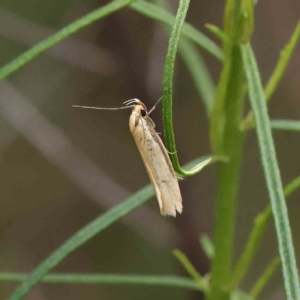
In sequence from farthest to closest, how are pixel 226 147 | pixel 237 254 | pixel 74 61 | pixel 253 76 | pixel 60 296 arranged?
pixel 60 296
pixel 237 254
pixel 74 61
pixel 226 147
pixel 253 76

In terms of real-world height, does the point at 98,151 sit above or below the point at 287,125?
above

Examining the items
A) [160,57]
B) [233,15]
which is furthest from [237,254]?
[233,15]

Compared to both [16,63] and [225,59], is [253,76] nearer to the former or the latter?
[225,59]

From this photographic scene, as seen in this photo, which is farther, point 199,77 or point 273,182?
point 199,77

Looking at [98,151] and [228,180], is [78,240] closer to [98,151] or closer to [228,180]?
[228,180]

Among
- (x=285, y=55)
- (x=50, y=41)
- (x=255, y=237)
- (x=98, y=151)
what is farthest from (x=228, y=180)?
(x=98, y=151)

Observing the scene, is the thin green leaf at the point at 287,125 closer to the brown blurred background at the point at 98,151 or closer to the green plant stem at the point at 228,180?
the green plant stem at the point at 228,180

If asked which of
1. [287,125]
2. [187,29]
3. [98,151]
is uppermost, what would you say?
[98,151]
